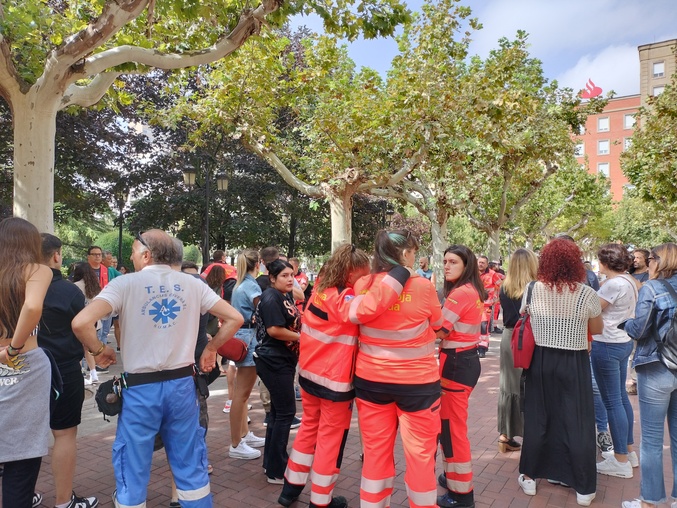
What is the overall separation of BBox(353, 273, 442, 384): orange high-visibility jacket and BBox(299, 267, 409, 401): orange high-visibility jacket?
0.11 m

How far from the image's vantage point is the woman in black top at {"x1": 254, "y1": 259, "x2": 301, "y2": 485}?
382 centimetres

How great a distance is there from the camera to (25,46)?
22.5ft

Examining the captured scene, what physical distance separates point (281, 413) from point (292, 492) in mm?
574

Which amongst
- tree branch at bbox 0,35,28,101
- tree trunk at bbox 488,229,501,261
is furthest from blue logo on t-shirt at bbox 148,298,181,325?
tree trunk at bbox 488,229,501,261

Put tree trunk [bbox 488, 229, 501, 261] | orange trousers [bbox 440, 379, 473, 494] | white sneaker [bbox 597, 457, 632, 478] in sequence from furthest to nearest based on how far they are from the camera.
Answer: tree trunk [bbox 488, 229, 501, 261] < white sneaker [bbox 597, 457, 632, 478] < orange trousers [bbox 440, 379, 473, 494]

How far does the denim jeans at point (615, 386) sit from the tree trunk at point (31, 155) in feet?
19.9

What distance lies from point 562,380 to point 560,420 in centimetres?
31

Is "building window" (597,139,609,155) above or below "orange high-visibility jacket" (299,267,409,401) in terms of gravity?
above

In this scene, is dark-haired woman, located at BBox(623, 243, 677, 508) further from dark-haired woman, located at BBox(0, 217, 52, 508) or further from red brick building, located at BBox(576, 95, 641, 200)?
red brick building, located at BBox(576, 95, 641, 200)

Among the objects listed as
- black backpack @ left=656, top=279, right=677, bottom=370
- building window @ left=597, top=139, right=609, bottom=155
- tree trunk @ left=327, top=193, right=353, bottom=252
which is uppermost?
building window @ left=597, top=139, right=609, bottom=155

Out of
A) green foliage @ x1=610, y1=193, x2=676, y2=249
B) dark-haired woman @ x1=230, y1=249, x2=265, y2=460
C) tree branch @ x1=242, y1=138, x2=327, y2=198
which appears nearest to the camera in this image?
dark-haired woman @ x1=230, y1=249, x2=265, y2=460

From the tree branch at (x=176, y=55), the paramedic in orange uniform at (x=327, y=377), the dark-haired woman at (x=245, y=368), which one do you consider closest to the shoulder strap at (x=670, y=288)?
the paramedic in orange uniform at (x=327, y=377)

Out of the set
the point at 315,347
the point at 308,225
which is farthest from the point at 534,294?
the point at 308,225

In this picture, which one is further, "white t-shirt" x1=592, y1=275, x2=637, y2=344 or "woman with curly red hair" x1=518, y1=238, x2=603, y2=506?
"white t-shirt" x1=592, y1=275, x2=637, y2=344
